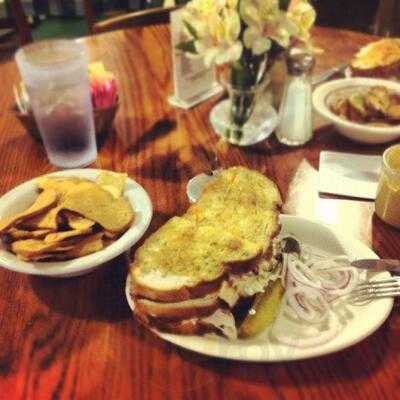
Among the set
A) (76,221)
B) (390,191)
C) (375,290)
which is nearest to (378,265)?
(375,290)

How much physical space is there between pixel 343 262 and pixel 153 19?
1.40 m

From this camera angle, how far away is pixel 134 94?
142cm

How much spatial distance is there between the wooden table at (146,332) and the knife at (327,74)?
235 millimetres

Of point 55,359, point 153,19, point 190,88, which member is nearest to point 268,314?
point 55,359

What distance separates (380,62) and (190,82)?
0.54m

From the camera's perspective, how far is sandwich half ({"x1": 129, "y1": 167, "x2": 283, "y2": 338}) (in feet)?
2.26

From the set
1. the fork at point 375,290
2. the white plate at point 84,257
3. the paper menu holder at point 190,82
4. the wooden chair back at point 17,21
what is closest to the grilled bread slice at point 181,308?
the white plate at point 84,257

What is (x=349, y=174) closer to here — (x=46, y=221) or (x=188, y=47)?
(x=188, y=47)

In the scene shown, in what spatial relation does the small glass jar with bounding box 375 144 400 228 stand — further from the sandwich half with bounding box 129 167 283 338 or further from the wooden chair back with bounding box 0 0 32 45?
the wooden chair back with bounding box 0 0 32 45

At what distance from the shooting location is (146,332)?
2.42 feet

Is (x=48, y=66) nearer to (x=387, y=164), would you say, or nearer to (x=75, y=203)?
(x=75, y=203)

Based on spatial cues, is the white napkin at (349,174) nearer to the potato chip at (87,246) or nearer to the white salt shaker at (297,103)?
the white salt shaker at (297,103)

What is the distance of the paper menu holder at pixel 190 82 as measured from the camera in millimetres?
1301

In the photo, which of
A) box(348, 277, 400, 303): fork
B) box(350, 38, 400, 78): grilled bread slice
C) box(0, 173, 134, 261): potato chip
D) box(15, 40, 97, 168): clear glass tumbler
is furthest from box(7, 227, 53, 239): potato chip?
box(350, 38, 400, 78): grilled bread slice
